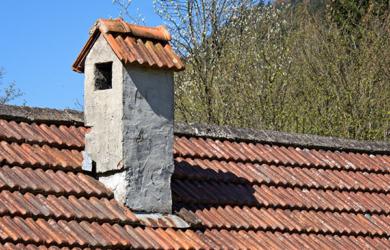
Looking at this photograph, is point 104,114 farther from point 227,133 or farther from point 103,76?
point 227,133

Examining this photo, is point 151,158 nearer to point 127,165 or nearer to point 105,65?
point 127,165

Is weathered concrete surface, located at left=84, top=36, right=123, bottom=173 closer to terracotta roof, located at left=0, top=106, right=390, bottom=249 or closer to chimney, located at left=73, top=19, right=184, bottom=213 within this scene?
chimney, located at left=73, top=19, right=184, bottom=213

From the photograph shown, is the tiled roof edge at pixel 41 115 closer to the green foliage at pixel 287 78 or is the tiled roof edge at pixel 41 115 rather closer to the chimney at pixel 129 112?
the chimney at pixel 129 112

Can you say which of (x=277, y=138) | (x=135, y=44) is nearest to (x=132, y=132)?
(x=135, y=44)

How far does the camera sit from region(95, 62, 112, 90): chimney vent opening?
35.8ft

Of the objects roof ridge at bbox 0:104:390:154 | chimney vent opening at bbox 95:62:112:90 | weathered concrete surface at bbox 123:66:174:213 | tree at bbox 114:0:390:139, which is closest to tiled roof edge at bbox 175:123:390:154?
roof ridge at bbox 0:104:390:154

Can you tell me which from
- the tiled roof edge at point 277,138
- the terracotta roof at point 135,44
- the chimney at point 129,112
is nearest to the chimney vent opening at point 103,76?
the chimney at point 129,112

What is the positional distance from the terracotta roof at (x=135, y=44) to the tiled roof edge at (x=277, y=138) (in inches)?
51.7

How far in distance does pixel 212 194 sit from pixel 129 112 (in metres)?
1.39

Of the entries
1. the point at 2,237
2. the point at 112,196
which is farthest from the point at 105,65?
the point at 2,237

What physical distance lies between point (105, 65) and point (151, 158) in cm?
103

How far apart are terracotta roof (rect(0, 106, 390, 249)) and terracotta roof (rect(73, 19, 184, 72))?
0.93 m

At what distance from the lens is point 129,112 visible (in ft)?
34.8

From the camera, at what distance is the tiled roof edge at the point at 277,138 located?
12.3 metres
